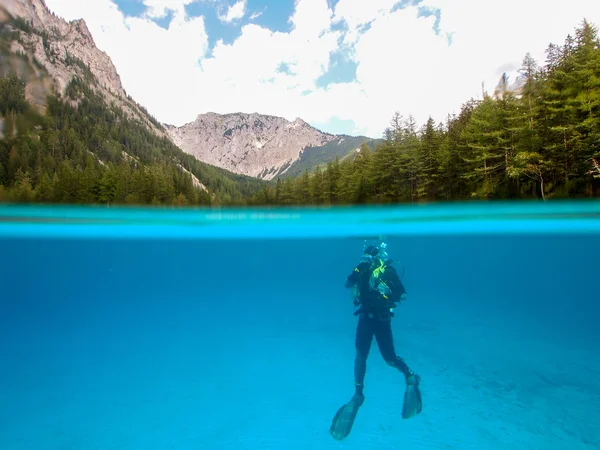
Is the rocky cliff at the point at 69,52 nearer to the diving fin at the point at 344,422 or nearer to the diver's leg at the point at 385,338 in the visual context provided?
the diving fin at the point at 344,422

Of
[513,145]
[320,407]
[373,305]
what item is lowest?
[320,407]

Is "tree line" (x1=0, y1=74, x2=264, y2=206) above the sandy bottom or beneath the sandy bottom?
above

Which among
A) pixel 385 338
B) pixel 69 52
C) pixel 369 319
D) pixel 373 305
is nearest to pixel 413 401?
pixel 385 338

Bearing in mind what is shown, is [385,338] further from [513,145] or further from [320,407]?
[513,145]

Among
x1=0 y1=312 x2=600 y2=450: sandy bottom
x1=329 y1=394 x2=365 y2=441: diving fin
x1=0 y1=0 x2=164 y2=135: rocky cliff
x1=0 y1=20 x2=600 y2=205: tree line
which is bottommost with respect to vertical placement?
x1=0 y1=312 x2=600 y2=450: sandy bottom

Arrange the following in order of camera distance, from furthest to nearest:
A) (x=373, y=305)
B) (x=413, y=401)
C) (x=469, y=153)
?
(x=469, y=153)
(x=413, y=401)
(x=373, y=305)

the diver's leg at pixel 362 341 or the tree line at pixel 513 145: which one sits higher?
the tree line at pixel 513 145

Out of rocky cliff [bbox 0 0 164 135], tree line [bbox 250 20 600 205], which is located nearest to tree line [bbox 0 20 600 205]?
tree line [bbox 250 20 600 205]

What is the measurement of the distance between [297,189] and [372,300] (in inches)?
2127

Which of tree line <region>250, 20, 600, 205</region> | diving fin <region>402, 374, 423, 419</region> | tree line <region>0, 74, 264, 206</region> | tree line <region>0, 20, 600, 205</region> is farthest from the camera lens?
tree line <region>250, 20, 600, 205</region>

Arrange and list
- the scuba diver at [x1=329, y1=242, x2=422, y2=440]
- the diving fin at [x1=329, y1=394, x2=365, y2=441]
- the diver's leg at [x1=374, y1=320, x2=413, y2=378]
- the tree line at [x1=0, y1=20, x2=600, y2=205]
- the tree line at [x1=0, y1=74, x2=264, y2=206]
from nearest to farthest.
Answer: the scuba diver at [x1=329, y1=242, x2=422, y2=440] → the diver's leg at [x1=374, y1=320, x2=413, y2=378] → the diving fin at [x1=329, y1=394, x2=365, y2=441] → the tree line at [x1=0, y1=20, x2=600, y2=205] → the tree line at [x1=0, y1=74, x2=264, y2=206]

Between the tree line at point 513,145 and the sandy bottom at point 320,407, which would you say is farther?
the tree line at point 513,145

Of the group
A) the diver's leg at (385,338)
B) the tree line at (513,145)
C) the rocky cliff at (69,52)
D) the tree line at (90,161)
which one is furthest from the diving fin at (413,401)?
the rocky cliff at (69,52)

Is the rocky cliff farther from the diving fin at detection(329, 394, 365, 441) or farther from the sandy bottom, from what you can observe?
the diving fin at detection(329, 394, 365, 441)
